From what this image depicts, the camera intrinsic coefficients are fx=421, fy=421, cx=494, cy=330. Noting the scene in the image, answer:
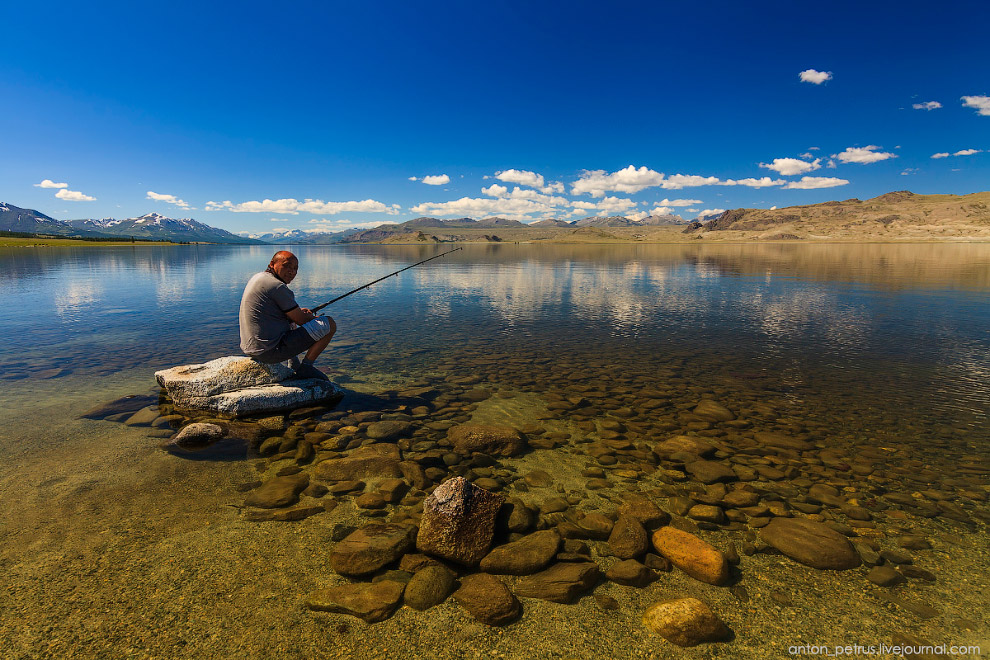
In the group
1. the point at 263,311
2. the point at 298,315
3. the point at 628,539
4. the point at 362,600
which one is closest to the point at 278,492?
the point at 362,600

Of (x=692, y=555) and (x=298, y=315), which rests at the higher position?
(x=298, y=315)

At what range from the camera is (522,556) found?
5.38 m

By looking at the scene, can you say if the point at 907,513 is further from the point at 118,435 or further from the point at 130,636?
the point at 118,435

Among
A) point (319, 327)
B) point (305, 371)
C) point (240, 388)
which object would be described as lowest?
point (240, 388)

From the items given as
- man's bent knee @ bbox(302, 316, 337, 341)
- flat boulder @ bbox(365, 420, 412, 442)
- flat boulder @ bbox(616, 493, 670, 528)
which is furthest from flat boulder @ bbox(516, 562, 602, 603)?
man's bent knee @ bbox(302, 316, 337, 341)

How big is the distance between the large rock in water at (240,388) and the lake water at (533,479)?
0.88 metres

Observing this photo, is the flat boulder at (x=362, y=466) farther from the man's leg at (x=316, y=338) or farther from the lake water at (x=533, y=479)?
the man's leg at (x=316, y=338)

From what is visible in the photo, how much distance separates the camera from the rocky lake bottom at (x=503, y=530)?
438cm

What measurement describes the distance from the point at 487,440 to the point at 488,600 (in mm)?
4050

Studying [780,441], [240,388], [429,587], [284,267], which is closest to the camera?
[429,587]

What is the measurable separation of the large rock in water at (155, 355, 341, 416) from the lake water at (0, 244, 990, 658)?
2.88 feet

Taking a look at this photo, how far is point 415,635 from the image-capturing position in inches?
170

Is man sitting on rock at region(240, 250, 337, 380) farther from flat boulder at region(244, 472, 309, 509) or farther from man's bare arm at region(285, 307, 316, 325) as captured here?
flat boulder at region(244, 472, 309, 509)

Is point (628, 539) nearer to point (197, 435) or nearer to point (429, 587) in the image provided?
point (429, 587)
